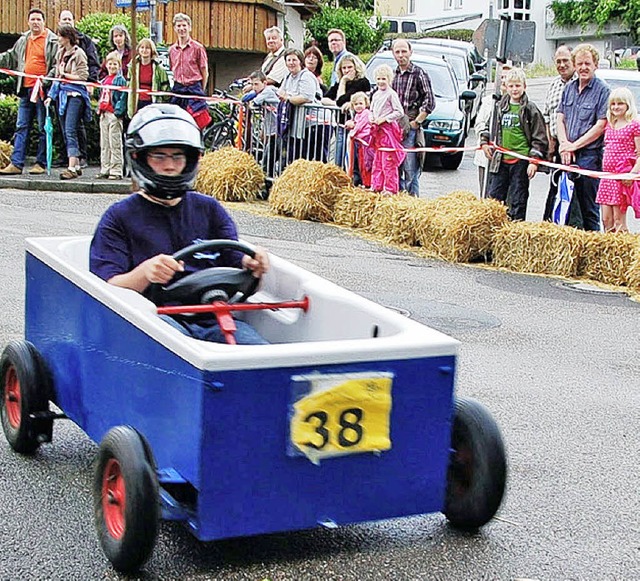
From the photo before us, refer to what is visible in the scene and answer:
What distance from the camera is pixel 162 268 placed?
182 inches

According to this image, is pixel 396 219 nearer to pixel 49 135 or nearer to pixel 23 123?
pixel 49 135

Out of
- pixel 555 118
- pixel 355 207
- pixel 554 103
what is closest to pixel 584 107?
pixel 555 118

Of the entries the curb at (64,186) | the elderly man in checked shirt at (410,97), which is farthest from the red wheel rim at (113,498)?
the curb at (64,186)

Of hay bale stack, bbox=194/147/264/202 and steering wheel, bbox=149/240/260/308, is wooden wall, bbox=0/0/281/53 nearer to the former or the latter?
hay bale stack, bbox=194/147/264/202

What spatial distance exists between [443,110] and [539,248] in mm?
10265

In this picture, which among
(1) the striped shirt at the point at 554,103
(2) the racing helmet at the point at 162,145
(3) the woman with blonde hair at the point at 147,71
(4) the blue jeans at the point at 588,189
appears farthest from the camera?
(3) the woman with blonde hair at the point at 147,71

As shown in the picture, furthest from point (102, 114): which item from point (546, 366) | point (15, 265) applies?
point (546, 366)

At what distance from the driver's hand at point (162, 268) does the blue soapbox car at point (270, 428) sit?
137 millimetres

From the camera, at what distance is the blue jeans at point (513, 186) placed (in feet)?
40.9

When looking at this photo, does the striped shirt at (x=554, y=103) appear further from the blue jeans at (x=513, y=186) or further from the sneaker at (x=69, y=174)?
the sneaker at (x=69, y=174)

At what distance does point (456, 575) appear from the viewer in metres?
4.26

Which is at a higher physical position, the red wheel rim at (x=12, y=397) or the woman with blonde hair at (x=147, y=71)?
the woman with blonde hair at (x=147, y=71)

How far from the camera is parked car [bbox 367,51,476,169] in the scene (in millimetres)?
20984

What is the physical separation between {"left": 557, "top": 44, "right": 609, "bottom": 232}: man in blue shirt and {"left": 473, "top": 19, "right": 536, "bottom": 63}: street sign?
8.03 ft
